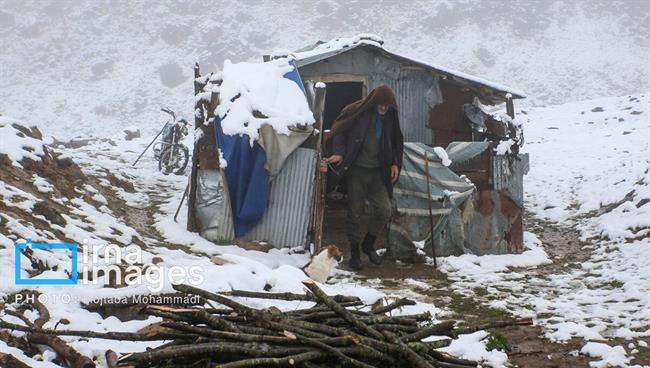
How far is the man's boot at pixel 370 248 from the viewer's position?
26.3 ft

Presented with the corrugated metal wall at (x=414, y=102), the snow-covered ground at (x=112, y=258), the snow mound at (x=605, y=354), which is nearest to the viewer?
the snow-covered ground at (x=112, y=258)

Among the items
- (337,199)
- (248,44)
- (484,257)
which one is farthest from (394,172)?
(248,44)

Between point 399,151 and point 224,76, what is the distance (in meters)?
3.21

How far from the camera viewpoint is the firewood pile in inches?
123

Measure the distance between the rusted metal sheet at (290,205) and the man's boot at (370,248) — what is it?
958 millimetres

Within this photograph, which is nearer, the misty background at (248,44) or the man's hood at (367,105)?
the man's hood at (367,105)

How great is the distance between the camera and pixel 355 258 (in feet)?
25.7

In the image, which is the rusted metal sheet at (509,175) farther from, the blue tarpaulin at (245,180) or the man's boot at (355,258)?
the blue tarpaulin at (245,180)

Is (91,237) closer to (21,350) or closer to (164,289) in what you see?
(164,289)

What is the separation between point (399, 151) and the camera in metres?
7.85

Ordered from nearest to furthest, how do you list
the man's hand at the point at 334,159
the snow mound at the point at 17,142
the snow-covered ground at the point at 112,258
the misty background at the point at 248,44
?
the snow-covered ground at the point at 112,258 < the man's hand at the point at 334,159 < the snow mound at the point at 17,142 < the misty background at the point at 248,44

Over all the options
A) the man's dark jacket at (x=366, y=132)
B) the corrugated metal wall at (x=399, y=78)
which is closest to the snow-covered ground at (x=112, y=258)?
the man's dark jacket at (x=366, y=132)

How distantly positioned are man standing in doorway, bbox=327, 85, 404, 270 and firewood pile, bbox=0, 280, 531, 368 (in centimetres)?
401

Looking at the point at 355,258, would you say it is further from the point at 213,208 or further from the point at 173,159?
the point at 173,159
